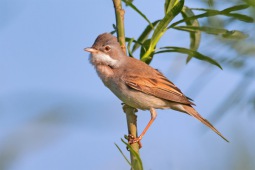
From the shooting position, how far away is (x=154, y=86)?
14.9ft

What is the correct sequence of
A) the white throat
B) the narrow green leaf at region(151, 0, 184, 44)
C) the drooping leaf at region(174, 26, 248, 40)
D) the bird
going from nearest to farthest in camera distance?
the drooping leaf at region(174, 26, 248, 40) < the narrow green leaf at region(151, 0, 184, 44) < the bird < the white throat

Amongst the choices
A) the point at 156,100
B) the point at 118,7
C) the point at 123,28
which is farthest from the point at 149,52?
the point at 156,100

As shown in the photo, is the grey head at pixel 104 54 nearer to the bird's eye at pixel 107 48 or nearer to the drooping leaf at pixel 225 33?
the bird's eye at pixel 107 48

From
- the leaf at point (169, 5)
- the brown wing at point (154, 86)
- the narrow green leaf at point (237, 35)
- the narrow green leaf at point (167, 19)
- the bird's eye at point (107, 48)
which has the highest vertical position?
the bird's eye at point (107, 48)

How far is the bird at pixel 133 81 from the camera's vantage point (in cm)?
436

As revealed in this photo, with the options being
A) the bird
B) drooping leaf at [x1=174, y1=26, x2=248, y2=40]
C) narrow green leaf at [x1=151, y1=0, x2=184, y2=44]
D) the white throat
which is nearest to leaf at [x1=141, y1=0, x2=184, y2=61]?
narrow green leaf at [x1=151, y1=0, x2=184, y2=44]

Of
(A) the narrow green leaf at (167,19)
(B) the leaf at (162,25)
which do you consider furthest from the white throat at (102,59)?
(A) the narrow green leaf at (167,19)

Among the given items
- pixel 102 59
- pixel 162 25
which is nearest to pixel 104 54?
pixel 102 59

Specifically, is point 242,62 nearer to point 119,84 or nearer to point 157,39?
point 157,39

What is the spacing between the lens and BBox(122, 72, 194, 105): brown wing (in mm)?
4449

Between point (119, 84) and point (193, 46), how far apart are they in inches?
67.2

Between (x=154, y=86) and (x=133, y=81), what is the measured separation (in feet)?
0.81

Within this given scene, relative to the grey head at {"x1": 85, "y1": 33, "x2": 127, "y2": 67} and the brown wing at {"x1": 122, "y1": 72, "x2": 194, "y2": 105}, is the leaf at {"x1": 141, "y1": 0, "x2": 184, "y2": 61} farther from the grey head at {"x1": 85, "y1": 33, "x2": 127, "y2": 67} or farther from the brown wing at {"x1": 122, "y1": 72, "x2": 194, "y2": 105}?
the brown wing at {"x1": 122, "y1": 72, "x2": 194, "y2": 105}

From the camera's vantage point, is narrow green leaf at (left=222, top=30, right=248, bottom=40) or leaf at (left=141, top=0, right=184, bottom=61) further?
leaf at (left=141, top=0, right=184, bottom=61)
